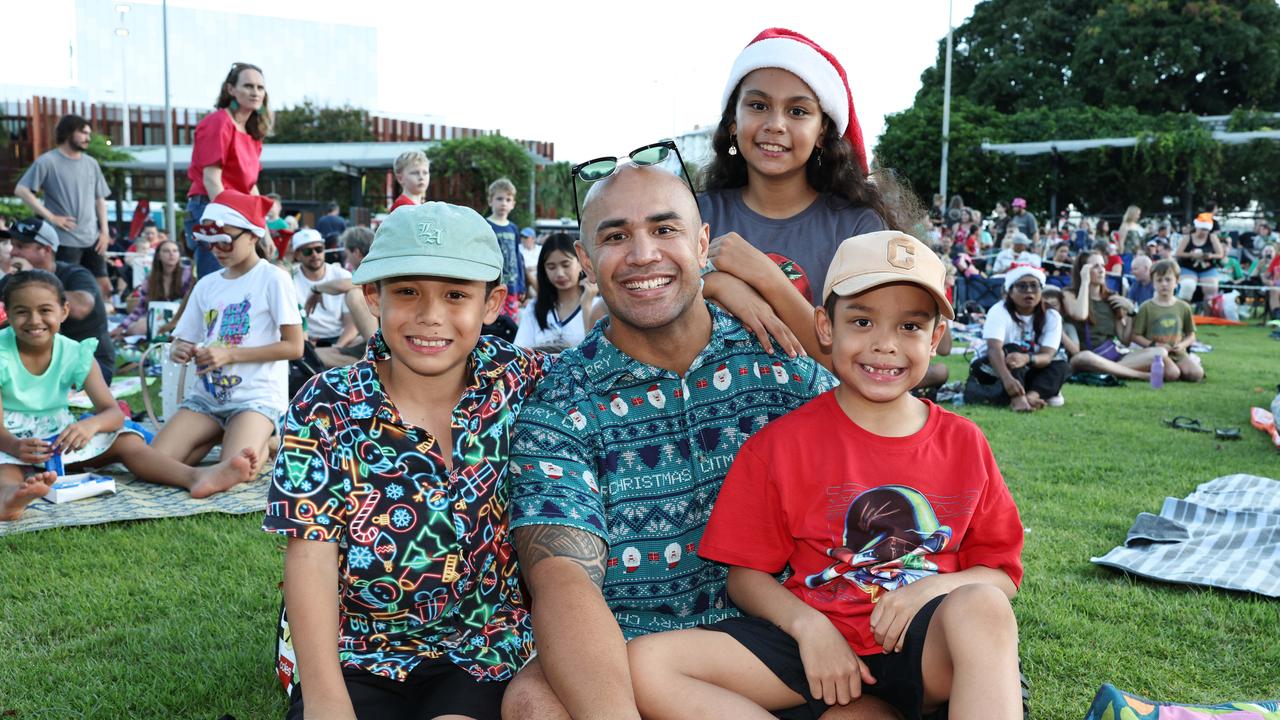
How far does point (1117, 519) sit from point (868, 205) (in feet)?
10.1

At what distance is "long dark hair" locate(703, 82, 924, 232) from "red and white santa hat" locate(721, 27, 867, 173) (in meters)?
0.05

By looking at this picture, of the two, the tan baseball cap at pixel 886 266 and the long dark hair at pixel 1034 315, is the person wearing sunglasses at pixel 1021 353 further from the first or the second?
the tan baseball cap at pixel 886 266

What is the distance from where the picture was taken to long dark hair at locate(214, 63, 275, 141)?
7.23 m

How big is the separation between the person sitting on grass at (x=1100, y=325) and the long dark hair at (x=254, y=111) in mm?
9095

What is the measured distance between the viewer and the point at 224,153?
23.5 ft

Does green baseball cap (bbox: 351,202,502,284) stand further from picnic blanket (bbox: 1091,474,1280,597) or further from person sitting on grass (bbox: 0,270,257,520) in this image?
person sitting on grass (bbox: 0,270,257,520)

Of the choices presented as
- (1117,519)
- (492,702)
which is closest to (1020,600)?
(1117,519)

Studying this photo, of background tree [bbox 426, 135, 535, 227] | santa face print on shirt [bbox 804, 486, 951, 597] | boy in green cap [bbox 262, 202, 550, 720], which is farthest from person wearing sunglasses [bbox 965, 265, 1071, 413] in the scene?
background tree [bbox 426, 135, 535, 227]

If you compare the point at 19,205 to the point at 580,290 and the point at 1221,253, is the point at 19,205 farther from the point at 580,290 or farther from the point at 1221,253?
the point at 1221,253

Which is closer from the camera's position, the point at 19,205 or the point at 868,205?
the point at 868,205

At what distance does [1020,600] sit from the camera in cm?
444

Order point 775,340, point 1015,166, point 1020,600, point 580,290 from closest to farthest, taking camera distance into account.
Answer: point 775,340 < point 1020,600 < point 580,290 < point 1015,166

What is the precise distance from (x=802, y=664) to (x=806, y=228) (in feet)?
5.82

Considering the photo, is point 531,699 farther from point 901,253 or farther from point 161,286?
point 161,286
